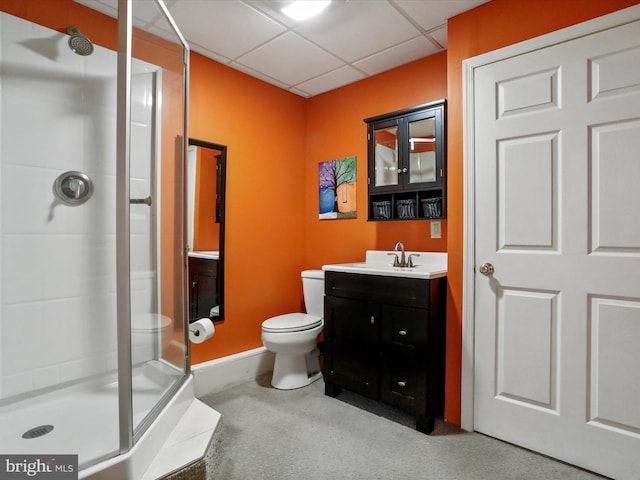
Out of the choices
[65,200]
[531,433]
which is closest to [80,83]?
[65,200]

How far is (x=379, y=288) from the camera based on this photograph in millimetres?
2127

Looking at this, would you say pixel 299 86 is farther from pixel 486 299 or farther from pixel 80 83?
pixel 486 299

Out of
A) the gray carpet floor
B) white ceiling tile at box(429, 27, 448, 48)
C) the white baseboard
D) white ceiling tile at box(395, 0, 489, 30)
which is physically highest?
white ceiling tile at box(429, 27, 448, 48)

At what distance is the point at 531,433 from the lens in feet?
5.76

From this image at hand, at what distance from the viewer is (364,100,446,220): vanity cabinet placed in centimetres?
220

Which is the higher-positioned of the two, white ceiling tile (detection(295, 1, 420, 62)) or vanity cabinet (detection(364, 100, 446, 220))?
white ceiling tile (detection(295, 1, 420, 62))

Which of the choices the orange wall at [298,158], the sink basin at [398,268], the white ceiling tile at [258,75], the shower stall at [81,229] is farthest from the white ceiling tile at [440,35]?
the shower stall at [81,229]

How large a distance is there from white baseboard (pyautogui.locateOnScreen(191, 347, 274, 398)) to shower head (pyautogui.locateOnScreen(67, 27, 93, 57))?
6.31 ft

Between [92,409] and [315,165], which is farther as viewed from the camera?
[315,165]

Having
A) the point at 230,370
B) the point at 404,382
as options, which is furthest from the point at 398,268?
the point at 230,370

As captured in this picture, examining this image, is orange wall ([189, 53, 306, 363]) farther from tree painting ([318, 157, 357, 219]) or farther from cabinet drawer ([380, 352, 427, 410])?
cabinet drawer ([380, 352, 427, 410])

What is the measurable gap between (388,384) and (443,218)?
1.05 metres

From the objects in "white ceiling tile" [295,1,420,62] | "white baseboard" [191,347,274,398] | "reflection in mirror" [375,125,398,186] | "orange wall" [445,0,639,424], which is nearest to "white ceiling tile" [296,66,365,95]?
"white ceiling tile" [295,1,420,62]

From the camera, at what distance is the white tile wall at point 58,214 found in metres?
1.56
